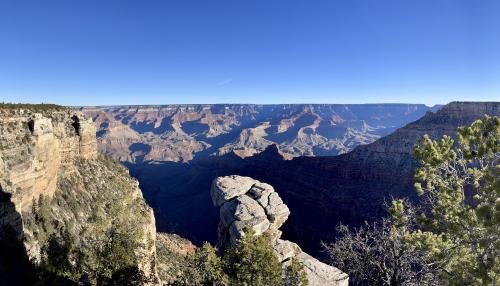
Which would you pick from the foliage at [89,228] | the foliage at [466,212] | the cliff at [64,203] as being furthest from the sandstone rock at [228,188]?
the foliage at [466,212]

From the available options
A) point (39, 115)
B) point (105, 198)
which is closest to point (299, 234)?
point (105, 198)

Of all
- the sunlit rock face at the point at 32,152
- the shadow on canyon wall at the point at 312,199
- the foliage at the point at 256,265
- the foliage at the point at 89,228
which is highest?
the sunlit rock face at the point at 32,152

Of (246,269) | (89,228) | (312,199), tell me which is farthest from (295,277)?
(312,199)

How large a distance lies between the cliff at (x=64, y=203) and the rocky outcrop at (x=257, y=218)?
742 centimetres

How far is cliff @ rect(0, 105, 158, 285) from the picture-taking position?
82.7 ft

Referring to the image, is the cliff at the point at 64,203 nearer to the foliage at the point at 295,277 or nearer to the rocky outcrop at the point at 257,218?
the rocky outcrop at the point at 257,218

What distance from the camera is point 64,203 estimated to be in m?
44.1

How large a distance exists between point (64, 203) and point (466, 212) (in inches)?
1635

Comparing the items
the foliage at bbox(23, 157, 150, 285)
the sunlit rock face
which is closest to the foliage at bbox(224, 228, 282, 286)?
the foliage at bbox(23, 157, 150, 285)

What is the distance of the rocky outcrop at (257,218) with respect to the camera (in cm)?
2811

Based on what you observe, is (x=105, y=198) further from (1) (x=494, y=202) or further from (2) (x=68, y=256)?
(1) (x=494, y=202)

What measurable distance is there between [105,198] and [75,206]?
5.88 m

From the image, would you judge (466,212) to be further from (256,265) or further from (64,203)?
(64,203)

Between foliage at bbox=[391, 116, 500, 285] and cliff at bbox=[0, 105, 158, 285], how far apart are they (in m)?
18.1
